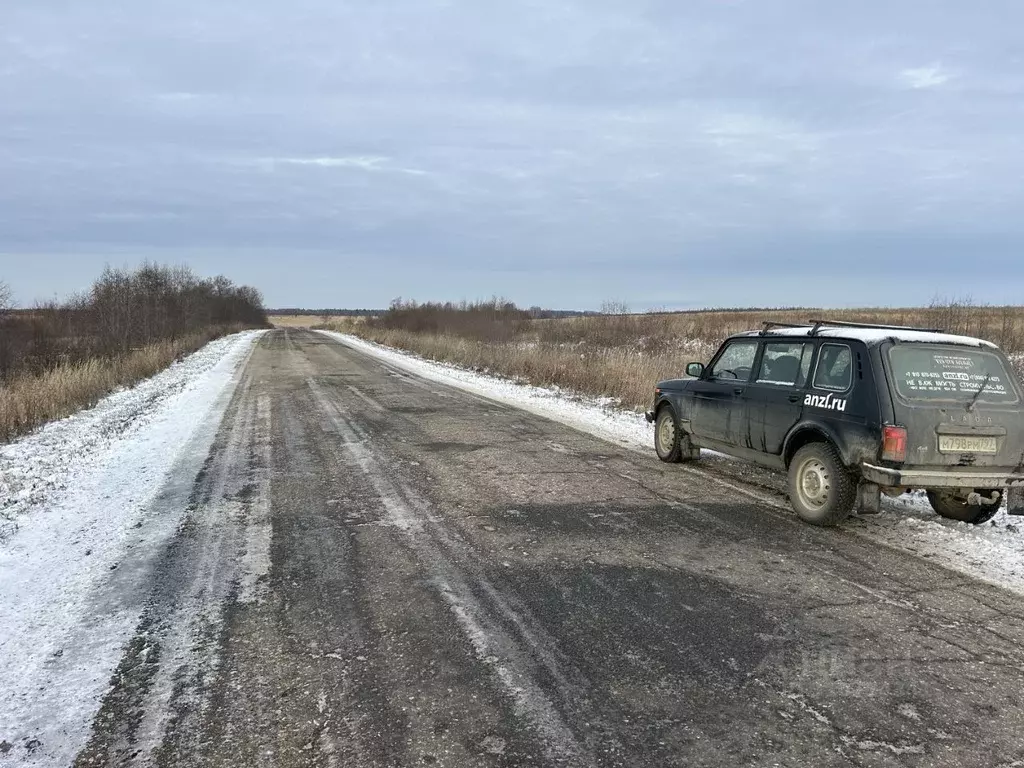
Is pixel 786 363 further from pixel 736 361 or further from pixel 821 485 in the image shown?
pixel 821 485

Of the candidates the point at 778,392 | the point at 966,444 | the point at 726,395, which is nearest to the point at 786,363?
the point at 778,392

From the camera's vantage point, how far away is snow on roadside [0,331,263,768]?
9.65 ft

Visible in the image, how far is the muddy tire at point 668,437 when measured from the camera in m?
8.26

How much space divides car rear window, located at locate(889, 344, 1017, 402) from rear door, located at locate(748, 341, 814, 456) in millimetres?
857

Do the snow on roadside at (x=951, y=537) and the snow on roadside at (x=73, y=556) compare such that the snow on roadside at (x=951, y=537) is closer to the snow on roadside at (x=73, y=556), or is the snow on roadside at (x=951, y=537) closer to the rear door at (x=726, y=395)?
the rear door at (x=726, y=395)

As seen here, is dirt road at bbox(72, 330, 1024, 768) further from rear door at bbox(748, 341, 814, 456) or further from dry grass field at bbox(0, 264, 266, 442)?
dry grass field at bbox(0, 264, 266, 442)

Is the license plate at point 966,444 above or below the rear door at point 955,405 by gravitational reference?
below

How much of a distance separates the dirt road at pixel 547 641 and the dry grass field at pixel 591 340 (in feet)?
29.3

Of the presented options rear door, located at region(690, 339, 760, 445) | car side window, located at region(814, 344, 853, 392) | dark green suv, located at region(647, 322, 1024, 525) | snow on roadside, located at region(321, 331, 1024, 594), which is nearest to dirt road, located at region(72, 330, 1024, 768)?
snow on roadside, located at region(321, 331, 1024, 594)

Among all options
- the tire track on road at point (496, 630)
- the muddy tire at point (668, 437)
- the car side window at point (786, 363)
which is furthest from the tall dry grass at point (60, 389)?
the car side window at point (786, 363)

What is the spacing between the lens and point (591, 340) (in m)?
28.0

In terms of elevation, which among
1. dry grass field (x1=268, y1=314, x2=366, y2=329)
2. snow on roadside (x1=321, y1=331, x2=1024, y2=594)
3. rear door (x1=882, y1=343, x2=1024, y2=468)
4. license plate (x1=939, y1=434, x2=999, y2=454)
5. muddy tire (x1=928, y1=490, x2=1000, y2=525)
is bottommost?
snow on roadside (x1=321, y1=331, x2=1024, y2=594)

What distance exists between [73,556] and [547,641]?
3680 millimetres

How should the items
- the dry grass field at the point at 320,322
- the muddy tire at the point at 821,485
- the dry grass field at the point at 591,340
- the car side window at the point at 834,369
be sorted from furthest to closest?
1. the dry grass field at the point at 320,322
2. the dry grass field at the point at 591,340
3. the car side window at the point at 834,369
4. the muddy tire at the point at 821,485
